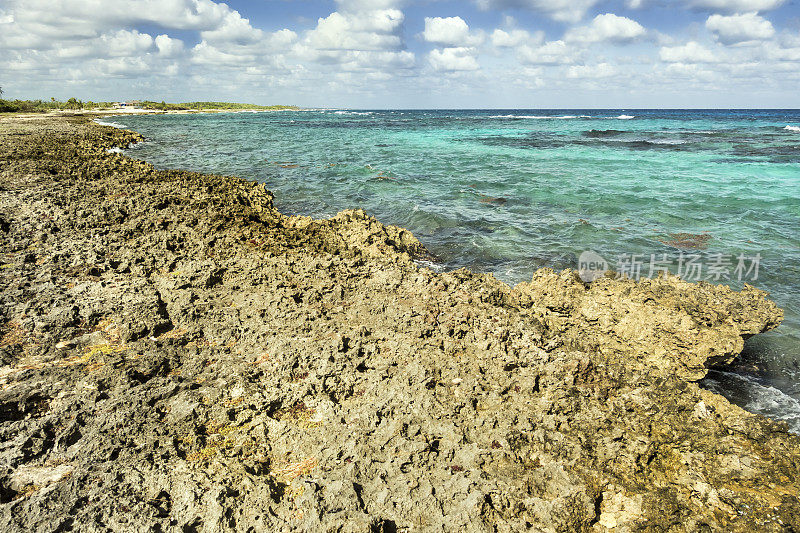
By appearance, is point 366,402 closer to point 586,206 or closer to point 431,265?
point 431,265

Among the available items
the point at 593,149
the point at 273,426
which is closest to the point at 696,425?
the point at 273,426

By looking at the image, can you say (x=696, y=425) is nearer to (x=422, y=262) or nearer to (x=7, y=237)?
(x=422, y=262)

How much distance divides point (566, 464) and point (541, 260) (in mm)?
6731

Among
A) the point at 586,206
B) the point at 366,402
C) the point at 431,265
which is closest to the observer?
the point at 366,402

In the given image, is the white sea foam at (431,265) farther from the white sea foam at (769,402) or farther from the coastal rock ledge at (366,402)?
the white sea foam at (769,402)

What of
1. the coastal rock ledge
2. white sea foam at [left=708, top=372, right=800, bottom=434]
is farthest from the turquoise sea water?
the coastal rock ledge

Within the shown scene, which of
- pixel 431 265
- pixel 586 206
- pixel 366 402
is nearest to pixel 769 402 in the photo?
pixel 366 402

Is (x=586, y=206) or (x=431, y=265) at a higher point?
(x=586, y=206)

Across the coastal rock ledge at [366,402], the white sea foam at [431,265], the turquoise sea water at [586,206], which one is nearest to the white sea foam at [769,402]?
the turquoise sea water at [586,206]

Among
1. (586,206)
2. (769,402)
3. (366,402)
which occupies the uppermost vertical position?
(586,206)

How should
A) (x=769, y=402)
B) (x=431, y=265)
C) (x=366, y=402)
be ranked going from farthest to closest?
(x=431, y=265), (x=769, y=402), (x=366, y=402)

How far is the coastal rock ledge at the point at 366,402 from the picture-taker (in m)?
2.92

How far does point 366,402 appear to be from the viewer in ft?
12.5

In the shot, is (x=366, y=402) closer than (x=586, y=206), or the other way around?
(x=366, y=402)
